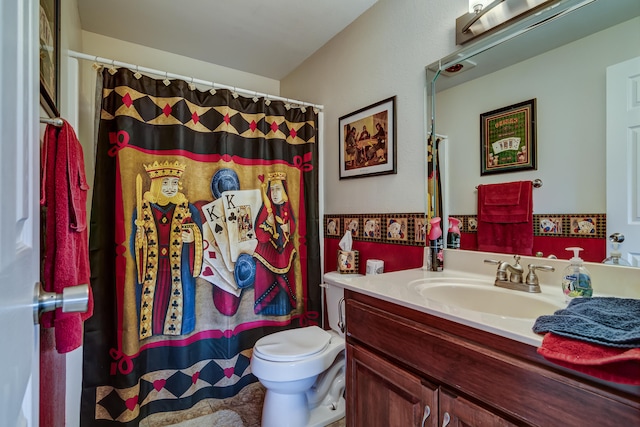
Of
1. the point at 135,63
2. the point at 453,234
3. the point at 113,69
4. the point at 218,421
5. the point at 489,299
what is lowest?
the point at 218,421

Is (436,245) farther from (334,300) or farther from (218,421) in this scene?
(218,421)

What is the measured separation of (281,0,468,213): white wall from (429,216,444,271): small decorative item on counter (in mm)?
132

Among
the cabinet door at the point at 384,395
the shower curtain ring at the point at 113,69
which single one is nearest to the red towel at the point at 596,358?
the cabinet door at the point at 384,395

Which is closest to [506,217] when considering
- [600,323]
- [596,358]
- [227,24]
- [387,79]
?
[600,323]

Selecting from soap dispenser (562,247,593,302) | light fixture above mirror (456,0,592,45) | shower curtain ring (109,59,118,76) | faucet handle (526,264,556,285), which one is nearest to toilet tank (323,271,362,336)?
faucet handle (526,264,556,285)

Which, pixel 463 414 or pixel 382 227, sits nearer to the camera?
pixel 463 414

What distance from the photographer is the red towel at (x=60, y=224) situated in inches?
32.6

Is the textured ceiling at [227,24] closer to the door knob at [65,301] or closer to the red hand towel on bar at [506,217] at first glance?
the red hand towel on bar at [506,217]

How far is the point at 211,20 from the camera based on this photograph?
6.30 ft

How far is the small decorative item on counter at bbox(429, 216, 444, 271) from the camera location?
1441mm

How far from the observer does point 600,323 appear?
0.64 metres

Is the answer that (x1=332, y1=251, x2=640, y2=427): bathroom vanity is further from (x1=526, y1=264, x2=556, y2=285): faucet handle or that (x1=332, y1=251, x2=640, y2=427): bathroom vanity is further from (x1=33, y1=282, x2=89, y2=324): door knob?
(x1=33, y1=282, x2=89, y2=324): door knob

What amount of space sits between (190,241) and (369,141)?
47.8 inches

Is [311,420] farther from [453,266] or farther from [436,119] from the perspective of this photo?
[436,119]
